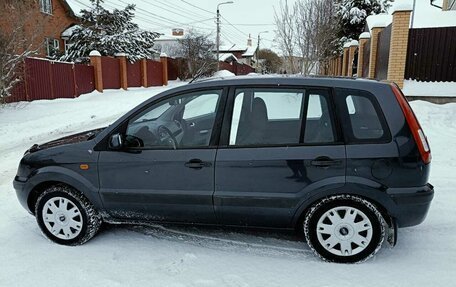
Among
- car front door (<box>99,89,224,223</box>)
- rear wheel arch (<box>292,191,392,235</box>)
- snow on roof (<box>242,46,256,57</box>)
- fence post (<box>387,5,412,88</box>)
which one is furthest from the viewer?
snow on roof (<box>242,46,256,57</box>)

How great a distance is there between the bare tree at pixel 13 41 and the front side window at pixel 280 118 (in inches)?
451

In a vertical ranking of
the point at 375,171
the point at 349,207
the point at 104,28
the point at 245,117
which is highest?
the point at 104,28

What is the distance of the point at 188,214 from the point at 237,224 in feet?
1.50

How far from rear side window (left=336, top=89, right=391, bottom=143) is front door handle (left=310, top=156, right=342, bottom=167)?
22 centimetres

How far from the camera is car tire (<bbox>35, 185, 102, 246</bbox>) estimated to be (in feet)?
11.6

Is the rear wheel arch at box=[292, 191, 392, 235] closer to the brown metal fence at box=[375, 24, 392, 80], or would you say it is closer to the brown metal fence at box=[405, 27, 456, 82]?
the brown metal fence at box=[375, 24, 392, 80]

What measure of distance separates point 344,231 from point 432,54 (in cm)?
973

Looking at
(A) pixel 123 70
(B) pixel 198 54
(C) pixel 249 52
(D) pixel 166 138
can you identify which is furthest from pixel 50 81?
(C) pixel 249 52

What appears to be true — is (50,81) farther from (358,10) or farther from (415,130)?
(358,10)

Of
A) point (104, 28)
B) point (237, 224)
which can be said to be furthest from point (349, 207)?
point (104, 28)

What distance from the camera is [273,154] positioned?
310 centimetres

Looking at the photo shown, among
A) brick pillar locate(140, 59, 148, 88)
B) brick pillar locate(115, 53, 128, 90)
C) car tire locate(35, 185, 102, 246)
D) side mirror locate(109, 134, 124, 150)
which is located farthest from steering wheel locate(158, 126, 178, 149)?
brick pillar locate(140, 59, 148, 88)

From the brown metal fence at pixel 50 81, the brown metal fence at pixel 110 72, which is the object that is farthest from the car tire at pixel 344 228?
the brown metal fence at pixel 110 72

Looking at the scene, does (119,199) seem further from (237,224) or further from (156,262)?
(237,224)
